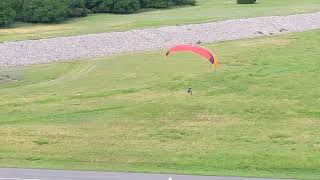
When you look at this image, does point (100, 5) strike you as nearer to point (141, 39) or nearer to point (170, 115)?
point (141, 39)

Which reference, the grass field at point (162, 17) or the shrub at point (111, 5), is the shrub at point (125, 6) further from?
the grass field at point (162, 17)

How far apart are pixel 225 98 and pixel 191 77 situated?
7.31 metres

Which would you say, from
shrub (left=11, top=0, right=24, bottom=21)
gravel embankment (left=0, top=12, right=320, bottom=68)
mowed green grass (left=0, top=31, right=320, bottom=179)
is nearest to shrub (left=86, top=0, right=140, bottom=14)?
shrub (left=11, top=0, right=24, bottom=21)

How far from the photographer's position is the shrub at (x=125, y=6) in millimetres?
90125

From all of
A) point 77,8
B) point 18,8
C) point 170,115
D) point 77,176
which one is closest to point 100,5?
point 77,8

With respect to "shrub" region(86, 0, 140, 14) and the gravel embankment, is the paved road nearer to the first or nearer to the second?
the gravel embankment

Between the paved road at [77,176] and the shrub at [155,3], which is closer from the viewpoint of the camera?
the paved road at [77,176]

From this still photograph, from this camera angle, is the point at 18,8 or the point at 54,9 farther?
the point at 54,9

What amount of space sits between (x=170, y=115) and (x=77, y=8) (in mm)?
48813

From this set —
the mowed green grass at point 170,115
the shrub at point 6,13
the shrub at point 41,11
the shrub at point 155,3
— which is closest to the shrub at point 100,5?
the shrub at point 155,3

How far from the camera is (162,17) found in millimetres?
85312

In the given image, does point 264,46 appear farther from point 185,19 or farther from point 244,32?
point 185,19

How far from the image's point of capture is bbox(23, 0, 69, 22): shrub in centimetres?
7981

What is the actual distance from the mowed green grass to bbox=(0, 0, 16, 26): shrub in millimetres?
20296
